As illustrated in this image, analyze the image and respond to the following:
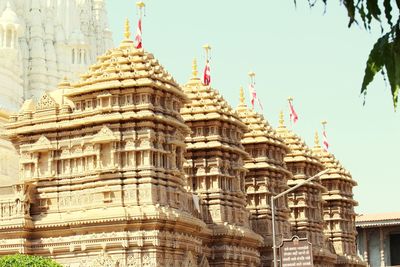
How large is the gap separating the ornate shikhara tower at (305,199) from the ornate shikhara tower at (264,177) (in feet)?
16.1

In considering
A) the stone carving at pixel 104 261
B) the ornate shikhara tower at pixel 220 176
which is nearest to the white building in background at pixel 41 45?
the ornate shikhara tower at pixel 220 176

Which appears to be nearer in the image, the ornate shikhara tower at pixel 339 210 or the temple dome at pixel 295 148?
the temple dome at pixel 295 148

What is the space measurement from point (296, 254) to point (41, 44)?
1835 inches

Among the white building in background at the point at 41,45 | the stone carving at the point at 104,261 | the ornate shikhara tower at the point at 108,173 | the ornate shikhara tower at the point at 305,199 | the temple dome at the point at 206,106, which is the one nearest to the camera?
the stone carving at the point at 104,261

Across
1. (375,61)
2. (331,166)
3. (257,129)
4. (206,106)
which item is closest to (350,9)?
(375,61)

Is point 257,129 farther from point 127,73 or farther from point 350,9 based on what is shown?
point 350,9

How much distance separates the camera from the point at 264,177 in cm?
4822

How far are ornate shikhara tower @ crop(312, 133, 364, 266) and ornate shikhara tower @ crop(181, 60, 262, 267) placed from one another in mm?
20378

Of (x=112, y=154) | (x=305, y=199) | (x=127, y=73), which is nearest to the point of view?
(x=112, y=154)

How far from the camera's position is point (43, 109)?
120 feet

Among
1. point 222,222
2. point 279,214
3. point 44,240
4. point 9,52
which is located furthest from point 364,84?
point 9,52

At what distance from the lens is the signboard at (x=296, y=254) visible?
2795cm

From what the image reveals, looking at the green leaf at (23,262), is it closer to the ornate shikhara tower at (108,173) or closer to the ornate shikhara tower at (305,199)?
the ornate shikhara tower at (108,173)

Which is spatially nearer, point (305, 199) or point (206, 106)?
point (206, 106)
